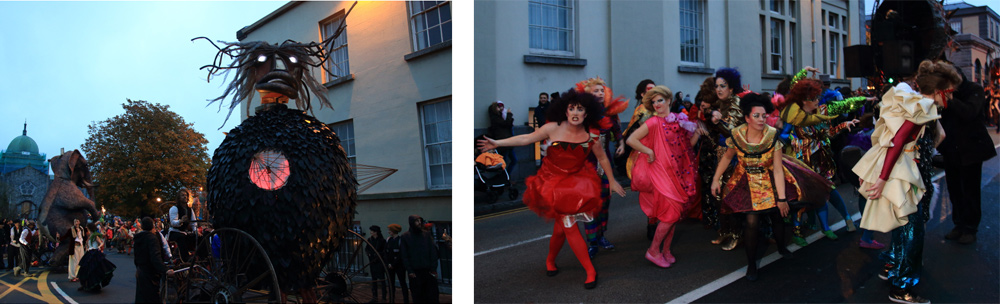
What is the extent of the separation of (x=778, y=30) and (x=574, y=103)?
1.72 meters

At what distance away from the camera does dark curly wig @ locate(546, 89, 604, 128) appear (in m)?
3.66

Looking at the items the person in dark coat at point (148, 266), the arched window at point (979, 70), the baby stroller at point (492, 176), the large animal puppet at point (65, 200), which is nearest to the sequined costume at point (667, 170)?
the baby stroller at point (492, 176)

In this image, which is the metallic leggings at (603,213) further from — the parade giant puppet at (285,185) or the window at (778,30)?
the parade giant puppet at (285,185)

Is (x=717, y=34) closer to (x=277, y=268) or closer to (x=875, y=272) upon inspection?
(x=875, y=272)

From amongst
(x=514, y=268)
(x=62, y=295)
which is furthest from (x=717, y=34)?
(x=62, y=295)

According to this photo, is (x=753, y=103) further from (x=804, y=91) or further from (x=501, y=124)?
(x=501, y=124)

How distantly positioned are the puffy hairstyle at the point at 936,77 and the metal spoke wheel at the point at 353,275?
3.37 metres

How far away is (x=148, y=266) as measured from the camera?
308 centimetres

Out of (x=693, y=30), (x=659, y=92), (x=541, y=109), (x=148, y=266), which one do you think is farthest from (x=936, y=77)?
(x=148, y=266)

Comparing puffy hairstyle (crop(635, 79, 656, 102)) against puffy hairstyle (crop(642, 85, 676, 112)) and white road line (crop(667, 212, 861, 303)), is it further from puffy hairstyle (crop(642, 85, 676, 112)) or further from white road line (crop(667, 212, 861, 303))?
white road line (crop(667, 212, 861, 303))

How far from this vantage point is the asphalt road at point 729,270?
3.49 metres

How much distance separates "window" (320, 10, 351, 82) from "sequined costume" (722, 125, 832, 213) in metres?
2.54

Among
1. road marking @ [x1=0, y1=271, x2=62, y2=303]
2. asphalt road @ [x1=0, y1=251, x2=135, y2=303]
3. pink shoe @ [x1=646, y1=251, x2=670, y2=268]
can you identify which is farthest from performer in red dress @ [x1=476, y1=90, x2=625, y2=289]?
road marking @ [x1=0, y1=271, x2=62, y2=303]

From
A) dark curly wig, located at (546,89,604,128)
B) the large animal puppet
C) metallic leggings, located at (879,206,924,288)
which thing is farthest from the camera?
dark curly wig, located at (546,89,604,128)
